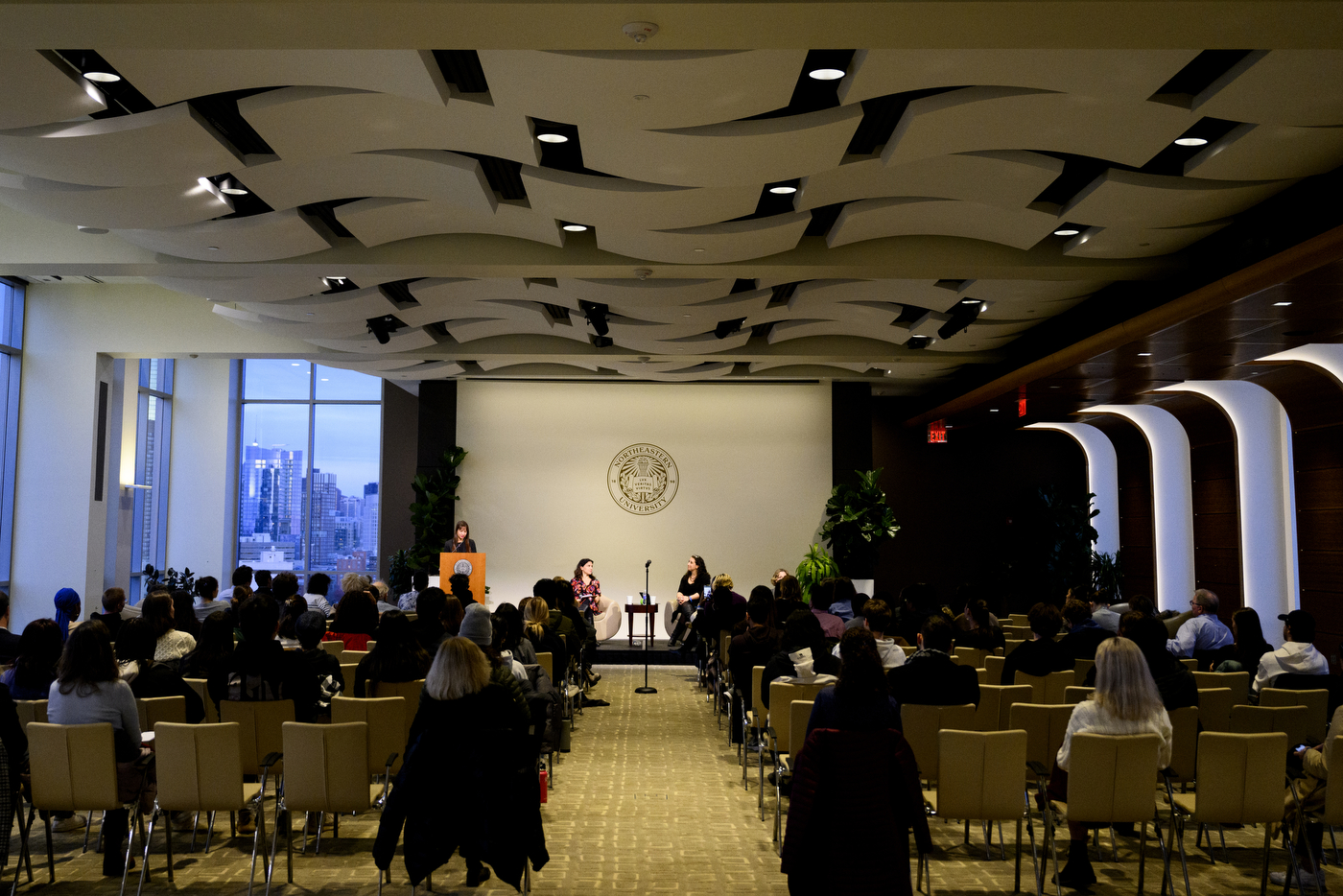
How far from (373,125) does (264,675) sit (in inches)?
125

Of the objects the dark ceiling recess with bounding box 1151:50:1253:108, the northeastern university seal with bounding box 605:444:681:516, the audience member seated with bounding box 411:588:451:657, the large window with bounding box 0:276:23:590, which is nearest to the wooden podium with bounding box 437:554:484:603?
the northeastern university seal with bounding box 605:444:681:516

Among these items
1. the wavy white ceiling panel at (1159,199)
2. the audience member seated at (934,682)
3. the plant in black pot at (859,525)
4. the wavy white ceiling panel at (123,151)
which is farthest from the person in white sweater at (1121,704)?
the plant in black pot at (859,525)

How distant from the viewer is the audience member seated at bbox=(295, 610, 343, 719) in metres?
5.82

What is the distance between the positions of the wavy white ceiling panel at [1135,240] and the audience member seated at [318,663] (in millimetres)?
6319

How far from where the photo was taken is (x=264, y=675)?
5.66m

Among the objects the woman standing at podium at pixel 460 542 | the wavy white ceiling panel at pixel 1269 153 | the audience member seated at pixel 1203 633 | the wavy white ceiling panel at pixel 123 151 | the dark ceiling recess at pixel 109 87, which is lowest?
→ the audience member seated at pixel 1203 633

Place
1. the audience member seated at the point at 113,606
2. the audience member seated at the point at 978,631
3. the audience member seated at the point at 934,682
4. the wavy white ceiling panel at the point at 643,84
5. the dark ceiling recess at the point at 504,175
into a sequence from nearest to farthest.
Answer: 1. the wavy white ceiling panel at the point at 643,84
2. the audience member seated at the point at 934,682
3. the dark ceiling recess at the point at 504,175
4. the audience member seated at the point at 113,606
5. the audience member seated at the point at 978,631

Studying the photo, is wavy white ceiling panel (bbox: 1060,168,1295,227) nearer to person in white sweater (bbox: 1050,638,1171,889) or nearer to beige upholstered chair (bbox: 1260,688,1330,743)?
beige upholstered chair (bbox: 1260,688,1330,743)

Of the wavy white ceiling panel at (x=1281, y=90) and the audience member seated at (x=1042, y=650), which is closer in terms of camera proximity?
the wavy white ceiling panel at (x=1281, y=90)

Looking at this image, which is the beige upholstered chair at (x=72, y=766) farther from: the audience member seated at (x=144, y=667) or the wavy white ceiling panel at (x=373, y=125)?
the wavy white ceiling panel at (x=373, y=125)

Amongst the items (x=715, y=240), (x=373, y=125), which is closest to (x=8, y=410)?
(x=373, y=125)

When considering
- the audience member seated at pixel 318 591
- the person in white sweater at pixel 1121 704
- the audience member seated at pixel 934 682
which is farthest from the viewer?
the audience member seated at pixel 318 591

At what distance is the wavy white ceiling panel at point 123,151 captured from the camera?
19.5 ft

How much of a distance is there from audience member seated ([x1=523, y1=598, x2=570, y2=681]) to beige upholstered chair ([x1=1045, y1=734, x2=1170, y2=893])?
14.1 ft
